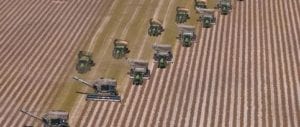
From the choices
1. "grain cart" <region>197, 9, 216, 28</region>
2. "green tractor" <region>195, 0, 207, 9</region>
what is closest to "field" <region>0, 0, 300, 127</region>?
"grain cart" <region>197, 9, 216, 28</region>

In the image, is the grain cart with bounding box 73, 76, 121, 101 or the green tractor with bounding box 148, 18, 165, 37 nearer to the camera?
the grain cart with bounding box 73, 76, 121, 101

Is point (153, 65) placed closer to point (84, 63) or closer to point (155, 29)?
point (84, 63)

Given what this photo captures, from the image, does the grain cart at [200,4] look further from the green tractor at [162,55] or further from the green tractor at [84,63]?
the green tractor at [84,63]

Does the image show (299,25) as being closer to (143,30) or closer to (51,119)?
(143,30)

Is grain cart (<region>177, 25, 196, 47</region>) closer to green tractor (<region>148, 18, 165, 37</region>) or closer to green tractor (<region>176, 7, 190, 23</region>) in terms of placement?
green tractor (<region>148, 18, 165, 37</region>)

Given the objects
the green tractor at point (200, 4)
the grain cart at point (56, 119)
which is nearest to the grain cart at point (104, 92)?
the grain cart at point (56, 119)

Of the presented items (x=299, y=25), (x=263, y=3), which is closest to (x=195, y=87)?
(x=299, y=25)

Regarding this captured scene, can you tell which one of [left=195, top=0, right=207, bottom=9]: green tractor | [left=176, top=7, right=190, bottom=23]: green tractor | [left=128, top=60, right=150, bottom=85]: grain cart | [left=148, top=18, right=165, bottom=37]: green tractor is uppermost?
[left=195, top=0, right=207, bottom=9]: green tractor
